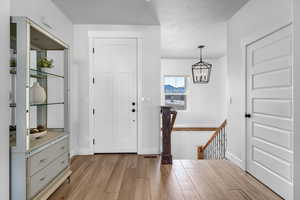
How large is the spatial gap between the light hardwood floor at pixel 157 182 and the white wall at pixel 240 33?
0.63m

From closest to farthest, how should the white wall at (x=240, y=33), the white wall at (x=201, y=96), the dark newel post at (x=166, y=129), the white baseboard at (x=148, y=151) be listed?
1. the white wall at (x=240, y=33)
2. the dark newel post at (x=166, y=129)
3. the white baseboard at (x=148, y=151)
4. the white wall at (x=201, y=96)

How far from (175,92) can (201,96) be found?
2.98 ft

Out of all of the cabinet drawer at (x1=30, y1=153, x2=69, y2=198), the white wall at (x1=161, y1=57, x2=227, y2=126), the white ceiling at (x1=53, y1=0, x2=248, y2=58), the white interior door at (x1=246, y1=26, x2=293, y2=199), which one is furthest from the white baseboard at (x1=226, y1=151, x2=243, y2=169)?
the white wall at (x1=161, y1=57, x2=227, y2=126)

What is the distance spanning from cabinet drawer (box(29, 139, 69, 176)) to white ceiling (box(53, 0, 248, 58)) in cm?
216

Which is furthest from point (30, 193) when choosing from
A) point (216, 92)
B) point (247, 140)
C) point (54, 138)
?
point (216, 92)

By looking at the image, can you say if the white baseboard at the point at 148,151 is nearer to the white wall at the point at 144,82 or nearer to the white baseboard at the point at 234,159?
the white wall at the point at 144,82

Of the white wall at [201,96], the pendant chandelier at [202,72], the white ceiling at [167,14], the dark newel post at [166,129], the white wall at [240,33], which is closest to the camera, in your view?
the white wall at [240,33]

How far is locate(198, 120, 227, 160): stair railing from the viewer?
4.90 metres

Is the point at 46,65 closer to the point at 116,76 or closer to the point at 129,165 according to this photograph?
the point at 116,76

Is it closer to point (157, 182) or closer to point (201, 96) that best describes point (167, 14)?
point (157, 182)

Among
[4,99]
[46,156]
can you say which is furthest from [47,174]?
[4,99]

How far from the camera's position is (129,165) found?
360 cm

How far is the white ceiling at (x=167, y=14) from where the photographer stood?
3.25m

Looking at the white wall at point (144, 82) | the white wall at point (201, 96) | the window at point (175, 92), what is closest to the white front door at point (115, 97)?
the white wall at point (144, 82)
